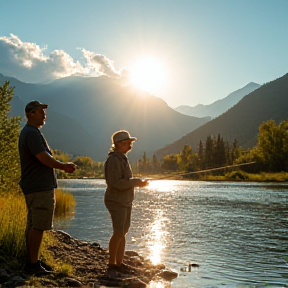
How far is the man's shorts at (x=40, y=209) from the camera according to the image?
18.2 feet

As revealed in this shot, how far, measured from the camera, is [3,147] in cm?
1872

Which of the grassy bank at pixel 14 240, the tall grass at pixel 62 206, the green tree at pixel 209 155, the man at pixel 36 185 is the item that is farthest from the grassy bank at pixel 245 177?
the man at pixel 36 185

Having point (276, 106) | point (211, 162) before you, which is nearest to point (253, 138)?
point (276, 106)

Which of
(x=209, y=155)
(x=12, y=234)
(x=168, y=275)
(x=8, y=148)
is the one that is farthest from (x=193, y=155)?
(x=12, y=234)

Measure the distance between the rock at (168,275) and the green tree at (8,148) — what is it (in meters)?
11.9

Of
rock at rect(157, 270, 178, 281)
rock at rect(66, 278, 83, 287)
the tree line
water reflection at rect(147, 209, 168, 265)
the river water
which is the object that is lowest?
water reflection at rect(147, 209, 168, 265)

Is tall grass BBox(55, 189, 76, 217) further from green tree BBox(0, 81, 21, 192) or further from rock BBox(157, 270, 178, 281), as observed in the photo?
rock BBox(157, 270, 178, 281)

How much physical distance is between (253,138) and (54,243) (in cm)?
17263

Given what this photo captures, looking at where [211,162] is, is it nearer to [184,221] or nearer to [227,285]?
[184,221]

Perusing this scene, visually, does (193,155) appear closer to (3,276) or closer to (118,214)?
(118,214)

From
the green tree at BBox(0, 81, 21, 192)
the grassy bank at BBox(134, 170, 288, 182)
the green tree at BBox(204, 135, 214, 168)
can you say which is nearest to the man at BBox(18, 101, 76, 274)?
the green tree at BBox(0, 81, 21, 192)

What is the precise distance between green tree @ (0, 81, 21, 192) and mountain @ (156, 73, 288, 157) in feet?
517

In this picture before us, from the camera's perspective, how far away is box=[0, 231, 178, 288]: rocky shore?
5352mm

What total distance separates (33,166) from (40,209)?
62 cm
